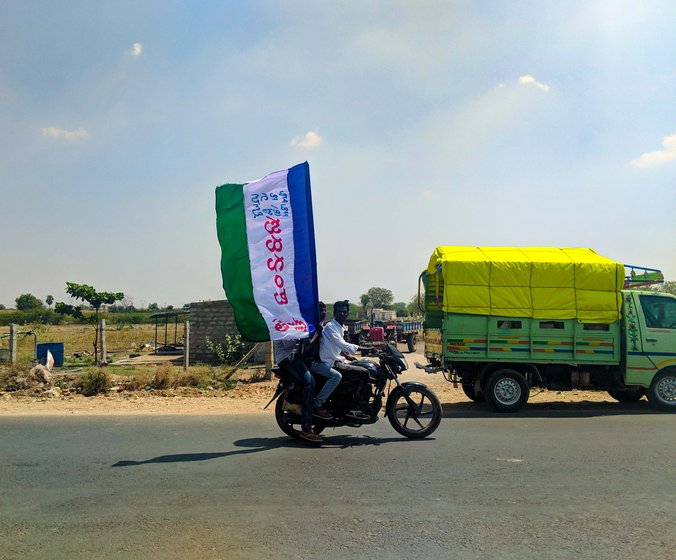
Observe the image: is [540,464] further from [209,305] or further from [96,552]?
[209,305]

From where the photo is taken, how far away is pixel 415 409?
742 centimetres

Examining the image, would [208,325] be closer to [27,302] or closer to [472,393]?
[472,393]

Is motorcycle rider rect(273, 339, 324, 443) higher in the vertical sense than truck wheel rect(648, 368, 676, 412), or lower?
higher

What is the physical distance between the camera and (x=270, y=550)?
12.9 ft

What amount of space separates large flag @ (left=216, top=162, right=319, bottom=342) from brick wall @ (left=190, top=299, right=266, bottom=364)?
580 inches

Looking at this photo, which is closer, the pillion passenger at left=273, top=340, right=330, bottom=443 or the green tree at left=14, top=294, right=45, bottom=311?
the pillion passenger at left=273, top=340, right=330, bottom=443

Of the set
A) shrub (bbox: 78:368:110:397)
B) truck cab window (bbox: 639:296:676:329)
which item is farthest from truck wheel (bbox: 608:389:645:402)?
shrub (bbox: 78:368:110:397)

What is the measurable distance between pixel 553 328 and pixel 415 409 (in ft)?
13.4

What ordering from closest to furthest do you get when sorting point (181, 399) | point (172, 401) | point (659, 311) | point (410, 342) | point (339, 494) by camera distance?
point (339, 494) → point (659, 311) → point (172, 401) → point (181, 399) → point (410, 342)

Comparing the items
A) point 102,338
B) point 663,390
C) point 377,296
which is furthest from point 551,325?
point 377,296

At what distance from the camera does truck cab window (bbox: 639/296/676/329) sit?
10.3m

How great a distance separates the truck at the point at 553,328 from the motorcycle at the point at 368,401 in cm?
289

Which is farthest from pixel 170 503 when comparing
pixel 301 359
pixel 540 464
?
pixel 540 464

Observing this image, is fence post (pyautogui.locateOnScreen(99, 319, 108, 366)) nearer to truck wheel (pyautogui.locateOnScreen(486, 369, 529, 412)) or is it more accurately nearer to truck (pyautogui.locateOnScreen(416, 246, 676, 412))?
truck (pyautogui.locateOnScreen(416, 246, 676, 412))
